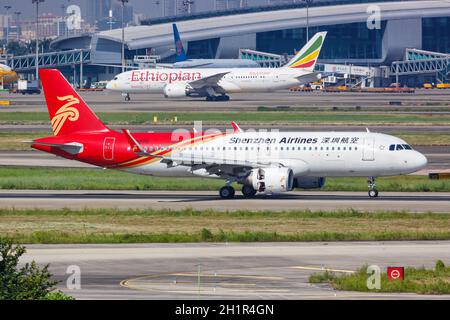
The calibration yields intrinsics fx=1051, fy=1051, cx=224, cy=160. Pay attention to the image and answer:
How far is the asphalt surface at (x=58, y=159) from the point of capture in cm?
7857

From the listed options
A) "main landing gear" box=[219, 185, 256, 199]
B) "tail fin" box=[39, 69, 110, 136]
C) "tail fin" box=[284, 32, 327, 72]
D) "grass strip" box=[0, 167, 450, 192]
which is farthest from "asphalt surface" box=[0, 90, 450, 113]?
"main landing gear" box=[219, 185, 256, 199]

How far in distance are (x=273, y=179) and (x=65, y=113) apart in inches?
541

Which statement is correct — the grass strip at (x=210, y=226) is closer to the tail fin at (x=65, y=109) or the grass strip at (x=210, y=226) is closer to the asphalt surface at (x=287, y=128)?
the tail fin at (x=65, y=109)

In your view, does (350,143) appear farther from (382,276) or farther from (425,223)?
(382,276)

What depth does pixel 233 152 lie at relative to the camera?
61625 mm

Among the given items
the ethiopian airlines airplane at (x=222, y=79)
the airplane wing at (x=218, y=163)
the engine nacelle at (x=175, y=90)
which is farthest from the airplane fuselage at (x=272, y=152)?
the engine nacelle at (x=175, y=90)

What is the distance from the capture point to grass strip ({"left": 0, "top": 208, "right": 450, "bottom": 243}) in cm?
4456

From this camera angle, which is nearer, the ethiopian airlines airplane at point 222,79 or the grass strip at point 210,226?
the grass strip at point 210,226

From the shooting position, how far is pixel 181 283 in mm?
33844

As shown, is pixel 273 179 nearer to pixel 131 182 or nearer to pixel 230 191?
pixel 230 191

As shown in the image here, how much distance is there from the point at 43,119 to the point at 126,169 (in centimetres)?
6380

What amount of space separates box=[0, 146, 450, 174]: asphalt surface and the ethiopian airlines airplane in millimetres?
70767

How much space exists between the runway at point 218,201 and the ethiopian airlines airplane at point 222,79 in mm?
96074

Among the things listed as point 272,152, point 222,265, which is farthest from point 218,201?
point 222,265
